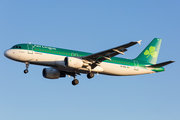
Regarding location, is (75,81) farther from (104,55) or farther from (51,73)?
(104,55)

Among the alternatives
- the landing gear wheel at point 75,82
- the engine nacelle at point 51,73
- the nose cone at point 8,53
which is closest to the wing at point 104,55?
the landing gear wheel at point 75,82

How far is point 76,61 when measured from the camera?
1443 inches

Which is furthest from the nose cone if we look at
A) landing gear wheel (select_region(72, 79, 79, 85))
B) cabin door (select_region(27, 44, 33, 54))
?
landing gear wheel (select_region(72, 79, 79, 85))

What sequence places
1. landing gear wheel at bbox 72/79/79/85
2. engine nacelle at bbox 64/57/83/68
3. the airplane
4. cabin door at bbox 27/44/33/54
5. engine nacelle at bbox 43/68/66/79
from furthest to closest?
landing gear wheel at bbox 72/79/79/85 → engine nacelle at bbox 43/68/66/79 → cabin door at bbox 27/44/33/54 → the airplane → engine nacelle at bbox 64/57/83/68

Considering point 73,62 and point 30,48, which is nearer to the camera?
point 73,62

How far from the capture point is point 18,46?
37469 millimetres

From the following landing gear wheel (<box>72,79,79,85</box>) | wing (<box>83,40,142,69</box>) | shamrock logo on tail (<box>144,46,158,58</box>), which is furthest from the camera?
shamrock logo on tail (<box>144,46,158,58</box>)

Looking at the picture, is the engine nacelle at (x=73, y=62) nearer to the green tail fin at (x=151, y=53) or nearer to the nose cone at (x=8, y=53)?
the nose cone at (x=8, y=53)

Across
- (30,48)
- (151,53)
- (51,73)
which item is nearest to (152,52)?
(151,53)

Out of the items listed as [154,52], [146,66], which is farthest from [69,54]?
[154,52]

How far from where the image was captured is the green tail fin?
45.0 meters

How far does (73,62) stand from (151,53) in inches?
597

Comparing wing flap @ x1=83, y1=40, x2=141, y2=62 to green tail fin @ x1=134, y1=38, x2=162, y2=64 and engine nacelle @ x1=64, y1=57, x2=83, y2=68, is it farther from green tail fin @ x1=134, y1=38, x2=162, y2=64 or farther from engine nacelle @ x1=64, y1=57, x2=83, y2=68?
green tail fin @ x1=134, y1=38, x2=162, y2=64

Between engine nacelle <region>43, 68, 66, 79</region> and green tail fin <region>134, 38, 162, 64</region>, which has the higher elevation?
green tail fin <region>134, 38, 162, 64</region>
